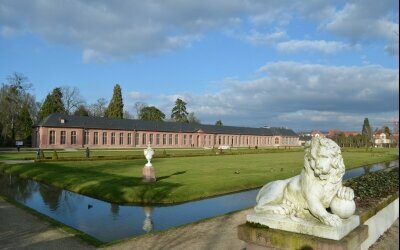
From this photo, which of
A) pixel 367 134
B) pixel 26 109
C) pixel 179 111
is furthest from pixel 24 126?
pixel 367 134

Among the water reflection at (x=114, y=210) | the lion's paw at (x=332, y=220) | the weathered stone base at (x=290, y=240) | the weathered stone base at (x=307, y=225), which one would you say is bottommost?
the water reflection at (x=114, y=210)

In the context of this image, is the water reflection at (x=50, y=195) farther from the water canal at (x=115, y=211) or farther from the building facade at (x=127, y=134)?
the building facade at (x=127, y=134)

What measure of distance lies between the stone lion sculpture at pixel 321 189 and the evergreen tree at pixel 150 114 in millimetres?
95098

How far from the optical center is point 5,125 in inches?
2383

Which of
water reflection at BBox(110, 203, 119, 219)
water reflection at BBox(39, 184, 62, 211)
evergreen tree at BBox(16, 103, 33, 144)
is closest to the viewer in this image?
water reflection at BBox(110, 203, 119, 219)

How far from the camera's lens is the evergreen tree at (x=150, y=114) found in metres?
99.0

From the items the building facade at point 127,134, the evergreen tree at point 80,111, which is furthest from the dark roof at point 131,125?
the evergreen tree at point 80,111

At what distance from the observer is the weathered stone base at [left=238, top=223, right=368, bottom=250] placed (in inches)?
153

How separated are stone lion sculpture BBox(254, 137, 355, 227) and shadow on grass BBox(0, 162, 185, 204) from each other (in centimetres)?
991

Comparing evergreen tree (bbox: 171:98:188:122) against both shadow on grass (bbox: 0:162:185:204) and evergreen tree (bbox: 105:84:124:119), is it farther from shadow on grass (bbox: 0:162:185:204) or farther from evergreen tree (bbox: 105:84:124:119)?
shadow on grass (bbox: 0:162:185:204)

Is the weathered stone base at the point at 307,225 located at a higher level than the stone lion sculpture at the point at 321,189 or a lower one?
lower

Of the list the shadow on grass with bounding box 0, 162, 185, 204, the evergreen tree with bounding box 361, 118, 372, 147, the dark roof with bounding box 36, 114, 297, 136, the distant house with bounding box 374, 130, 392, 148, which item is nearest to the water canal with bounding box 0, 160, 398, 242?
the shadow on grass with bounding box 0, 162, 185, 204

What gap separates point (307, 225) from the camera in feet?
13.5

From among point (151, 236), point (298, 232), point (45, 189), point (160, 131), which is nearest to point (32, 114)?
point (160, 131)
